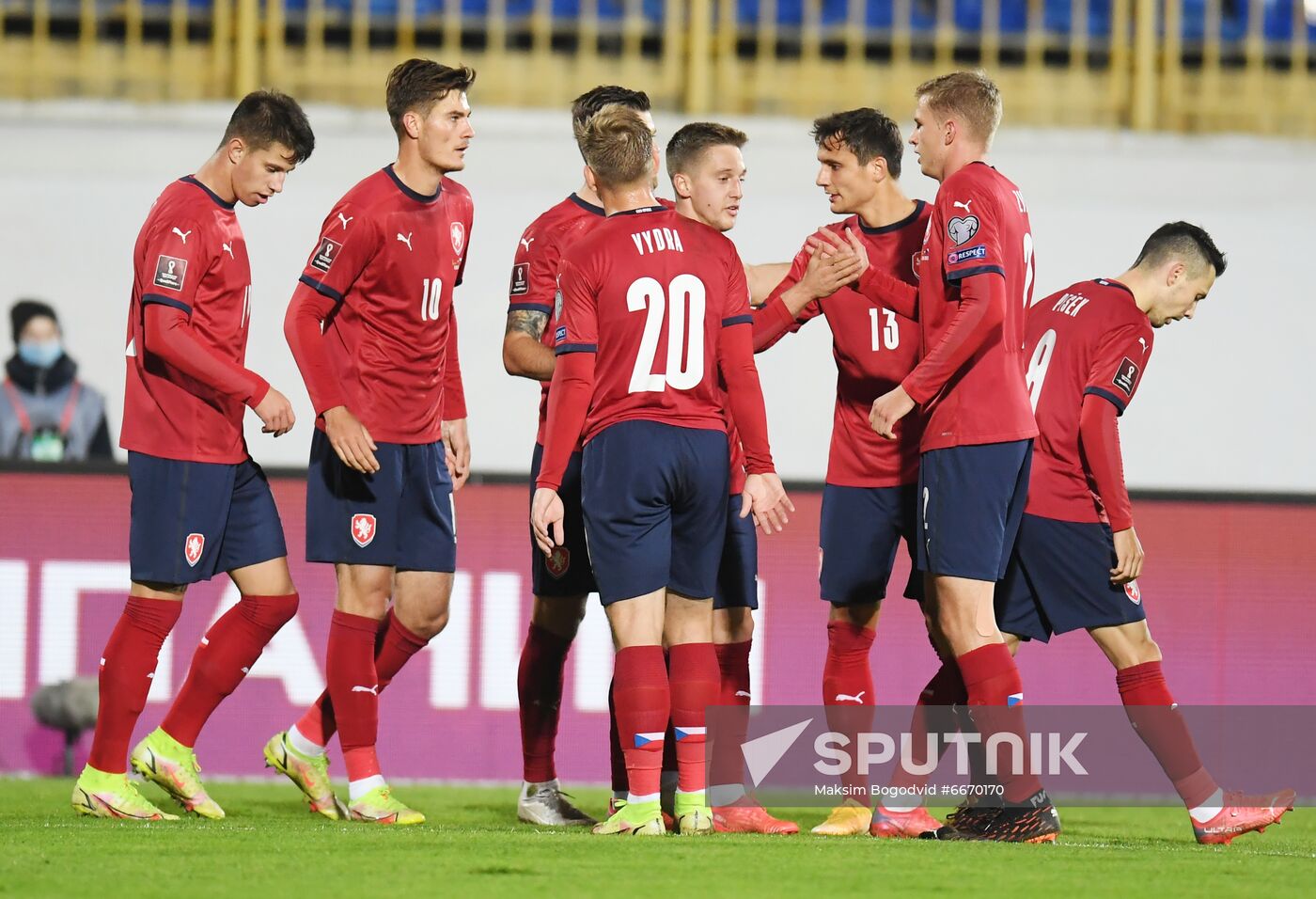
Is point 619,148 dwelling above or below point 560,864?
above

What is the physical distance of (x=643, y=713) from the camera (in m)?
4.52

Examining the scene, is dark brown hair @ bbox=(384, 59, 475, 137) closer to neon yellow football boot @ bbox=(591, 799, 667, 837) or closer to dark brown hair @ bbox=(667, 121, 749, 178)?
dark brown hair @ bbox=(667, 121, 749, 178)

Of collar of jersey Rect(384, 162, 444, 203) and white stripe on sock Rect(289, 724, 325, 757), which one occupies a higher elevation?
collar of jersey Rect(384, 162, 444, 203)

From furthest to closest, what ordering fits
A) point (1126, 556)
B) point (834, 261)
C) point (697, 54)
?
point (697, 54), point (1126, 556), point (834, 261)

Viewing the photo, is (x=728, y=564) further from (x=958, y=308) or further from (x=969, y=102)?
(x=969, y=102)

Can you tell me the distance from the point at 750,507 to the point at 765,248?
16.3 feet

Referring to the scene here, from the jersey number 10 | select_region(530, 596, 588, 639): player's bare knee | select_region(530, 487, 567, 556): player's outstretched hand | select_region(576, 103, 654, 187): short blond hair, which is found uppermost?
select_region(576, 103, 654, 187): short blond hair

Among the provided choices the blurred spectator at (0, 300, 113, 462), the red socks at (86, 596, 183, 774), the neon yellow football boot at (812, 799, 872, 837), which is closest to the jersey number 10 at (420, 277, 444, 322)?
the red socks at (86, 596, 183, 774)

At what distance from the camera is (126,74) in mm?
10203

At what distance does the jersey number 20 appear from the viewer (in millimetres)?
4555

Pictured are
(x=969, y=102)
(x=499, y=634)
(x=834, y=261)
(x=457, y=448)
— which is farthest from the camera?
(x=499, y=634)

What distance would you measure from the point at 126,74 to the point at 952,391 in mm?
7003

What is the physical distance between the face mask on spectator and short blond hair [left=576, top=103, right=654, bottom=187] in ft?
17.0

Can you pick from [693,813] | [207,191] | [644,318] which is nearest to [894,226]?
[644,318]
